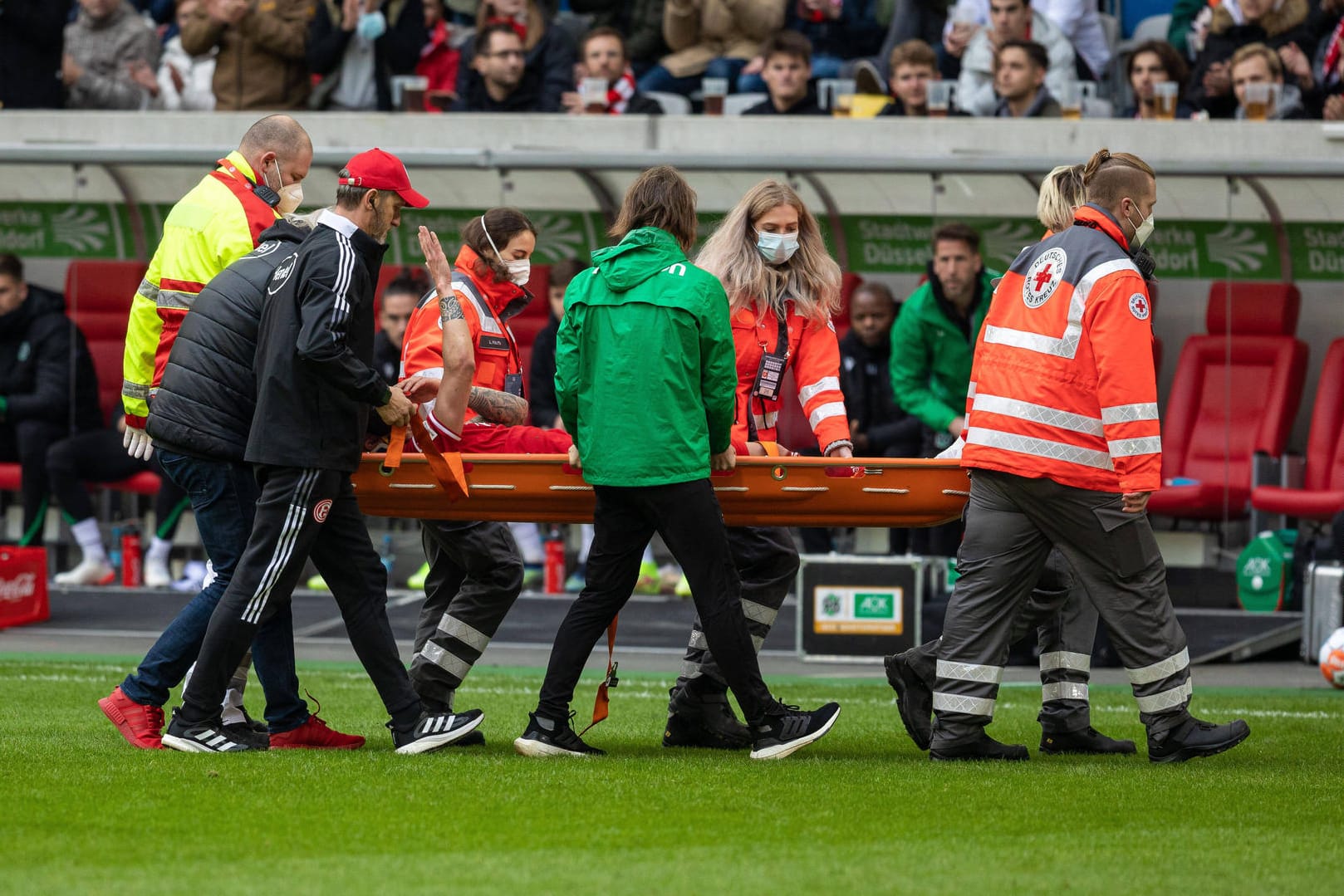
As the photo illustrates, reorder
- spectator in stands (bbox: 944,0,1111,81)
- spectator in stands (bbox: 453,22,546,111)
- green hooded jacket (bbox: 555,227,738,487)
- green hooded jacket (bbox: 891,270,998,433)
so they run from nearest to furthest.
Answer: green hooded jacket (bbox: 555,227,738,487), green hooded jacket (bbox: 891,270,998,433), spectator in stands (bbox: 453,22,546,111), spectator in stands (bbox: 944,0,1111,81)

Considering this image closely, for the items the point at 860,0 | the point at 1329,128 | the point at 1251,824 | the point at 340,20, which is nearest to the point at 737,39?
the point at 860,0

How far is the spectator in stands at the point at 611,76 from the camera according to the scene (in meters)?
12.5

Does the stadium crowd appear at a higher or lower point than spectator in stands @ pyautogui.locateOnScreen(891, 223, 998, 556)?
higher

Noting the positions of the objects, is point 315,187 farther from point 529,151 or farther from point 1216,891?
point 1216,891

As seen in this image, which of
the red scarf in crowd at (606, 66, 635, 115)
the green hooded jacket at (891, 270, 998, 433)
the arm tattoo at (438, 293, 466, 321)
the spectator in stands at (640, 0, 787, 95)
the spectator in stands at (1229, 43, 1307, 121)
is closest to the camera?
the arm tattoo at (438, 293, 466, 321)

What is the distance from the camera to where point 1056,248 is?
602 centimetres

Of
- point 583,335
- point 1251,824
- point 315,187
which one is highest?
point 315,187

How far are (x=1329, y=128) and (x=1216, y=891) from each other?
26.1 ft

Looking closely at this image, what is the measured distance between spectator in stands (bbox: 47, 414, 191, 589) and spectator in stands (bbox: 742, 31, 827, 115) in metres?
4.28

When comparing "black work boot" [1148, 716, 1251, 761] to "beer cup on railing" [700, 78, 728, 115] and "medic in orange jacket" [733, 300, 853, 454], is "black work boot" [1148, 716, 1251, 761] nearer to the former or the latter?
"medic in orange jacket" [733, 300, 853, 454]

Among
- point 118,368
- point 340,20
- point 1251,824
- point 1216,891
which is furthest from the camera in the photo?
point 340,20

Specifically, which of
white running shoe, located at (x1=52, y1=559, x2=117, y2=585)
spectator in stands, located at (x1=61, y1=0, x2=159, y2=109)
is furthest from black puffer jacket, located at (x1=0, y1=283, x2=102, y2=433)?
spectator in stands, located at (x1=61, y1=0, x2=159, y2=109)

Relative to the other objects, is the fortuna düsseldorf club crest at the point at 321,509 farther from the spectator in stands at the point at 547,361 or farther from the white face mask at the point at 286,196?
the spectator in stands at the point at 547,361

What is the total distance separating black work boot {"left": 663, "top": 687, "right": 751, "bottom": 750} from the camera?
21.7 ft
